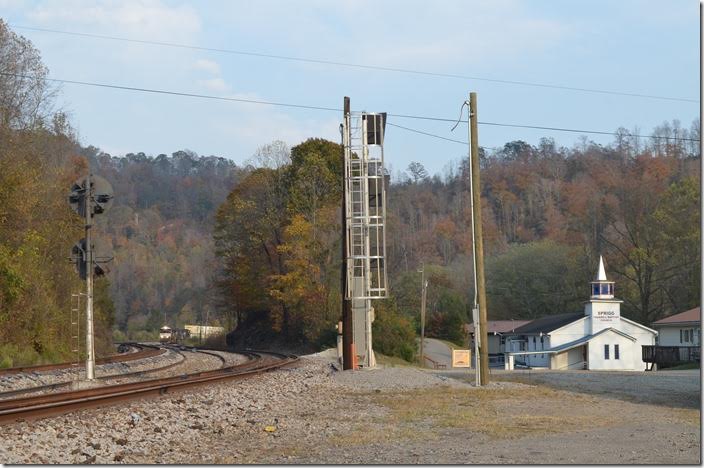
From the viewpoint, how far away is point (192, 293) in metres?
139

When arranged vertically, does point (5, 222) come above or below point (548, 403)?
above

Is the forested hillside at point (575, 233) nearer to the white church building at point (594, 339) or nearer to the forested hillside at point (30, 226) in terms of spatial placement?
the white church building at point (594, 339)

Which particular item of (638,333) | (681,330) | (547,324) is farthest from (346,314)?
(547,324)

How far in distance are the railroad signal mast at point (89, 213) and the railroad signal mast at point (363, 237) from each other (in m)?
10.6

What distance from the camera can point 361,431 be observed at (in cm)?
1416

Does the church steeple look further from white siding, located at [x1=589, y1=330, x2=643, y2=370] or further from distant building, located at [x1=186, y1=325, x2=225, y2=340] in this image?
distant building, located at [x1=186, y1=325, x2=225, y2=340]

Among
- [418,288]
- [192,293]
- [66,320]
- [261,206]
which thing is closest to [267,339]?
[261,206]

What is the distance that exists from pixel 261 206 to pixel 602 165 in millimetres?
81271

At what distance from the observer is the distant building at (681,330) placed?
63625 millimetres

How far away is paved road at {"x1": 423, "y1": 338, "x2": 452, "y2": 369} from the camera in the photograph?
2889 inches

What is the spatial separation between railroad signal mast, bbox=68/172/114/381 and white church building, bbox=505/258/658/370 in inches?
1901

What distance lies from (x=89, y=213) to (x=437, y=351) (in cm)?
5840

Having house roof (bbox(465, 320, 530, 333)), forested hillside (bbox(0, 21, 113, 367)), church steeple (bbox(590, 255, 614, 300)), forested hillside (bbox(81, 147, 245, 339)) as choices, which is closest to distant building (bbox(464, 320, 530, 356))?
house roof (bbox(465, 320, 530, 333))

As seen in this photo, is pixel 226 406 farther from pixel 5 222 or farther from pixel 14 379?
pixel 5 222
